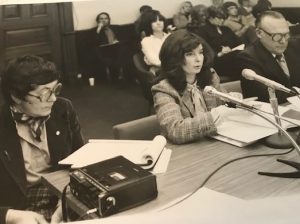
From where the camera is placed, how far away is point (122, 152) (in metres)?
0.86

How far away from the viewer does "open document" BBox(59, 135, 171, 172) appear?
0.82m

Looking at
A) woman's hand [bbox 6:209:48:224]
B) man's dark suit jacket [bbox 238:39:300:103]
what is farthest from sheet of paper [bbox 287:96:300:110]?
woman's hand [bbox 6:209:48:224]

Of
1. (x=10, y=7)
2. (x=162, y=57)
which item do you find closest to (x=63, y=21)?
(x=10, y=7)

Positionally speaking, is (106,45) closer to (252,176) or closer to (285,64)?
(252,176)

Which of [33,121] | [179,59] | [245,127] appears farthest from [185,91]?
[33,121]

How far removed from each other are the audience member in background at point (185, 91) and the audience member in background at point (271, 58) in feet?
0.31

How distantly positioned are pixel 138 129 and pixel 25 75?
343 millimetres

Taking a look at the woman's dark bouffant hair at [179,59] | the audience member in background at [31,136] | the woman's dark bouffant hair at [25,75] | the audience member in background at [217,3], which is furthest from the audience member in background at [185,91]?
the woman's dark bouffant hair at [25,75]

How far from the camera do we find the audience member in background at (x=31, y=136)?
0.74 m

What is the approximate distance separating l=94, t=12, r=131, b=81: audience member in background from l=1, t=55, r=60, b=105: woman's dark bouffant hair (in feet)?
0.38

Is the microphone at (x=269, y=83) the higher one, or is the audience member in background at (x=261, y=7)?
the audience member in background at (x=261, y=7)

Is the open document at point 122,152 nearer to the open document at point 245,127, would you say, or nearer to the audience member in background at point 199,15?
the open document at point 245,127

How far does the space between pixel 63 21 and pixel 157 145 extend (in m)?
0.31

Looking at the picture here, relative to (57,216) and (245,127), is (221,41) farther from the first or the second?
(57,216)
